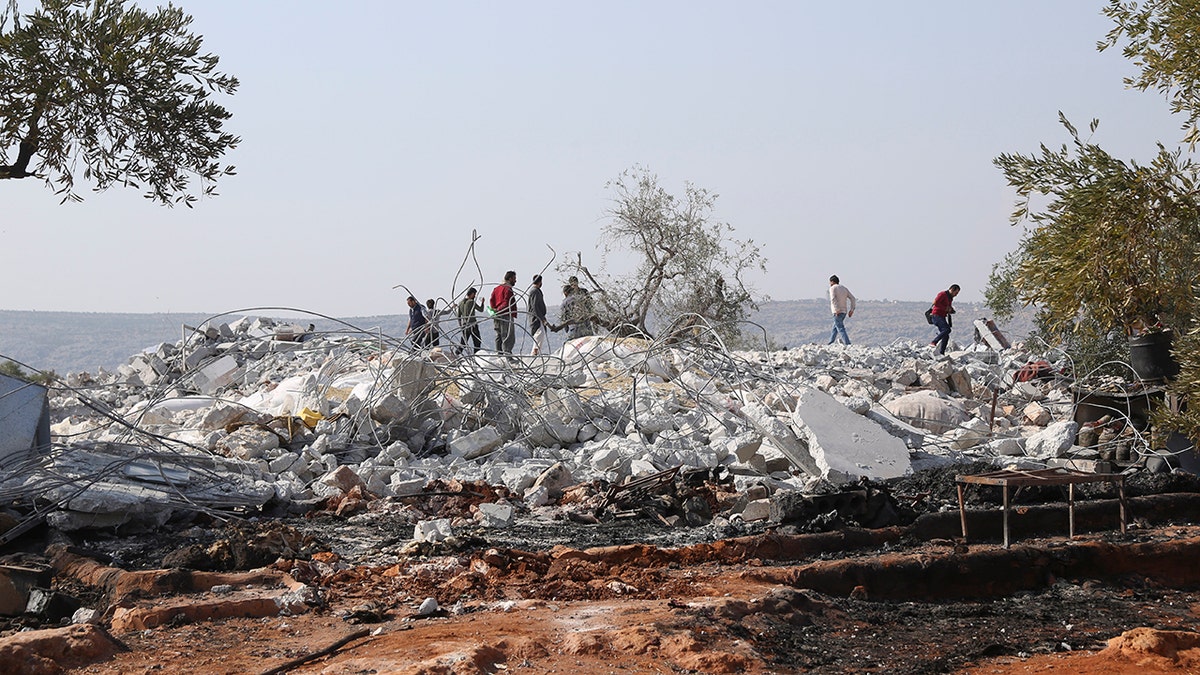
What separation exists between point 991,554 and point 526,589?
293 cm

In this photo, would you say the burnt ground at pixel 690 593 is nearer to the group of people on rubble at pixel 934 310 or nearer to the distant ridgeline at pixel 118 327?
the group of people on rubble at pixel 934 310

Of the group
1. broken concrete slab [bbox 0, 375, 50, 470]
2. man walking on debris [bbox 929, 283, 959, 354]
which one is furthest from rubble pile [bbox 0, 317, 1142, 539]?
man walking on debris [bbox 929, 283, 959, 354]

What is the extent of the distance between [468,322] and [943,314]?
404 inches

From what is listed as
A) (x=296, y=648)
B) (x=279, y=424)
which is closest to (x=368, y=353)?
(x=279, y=424)

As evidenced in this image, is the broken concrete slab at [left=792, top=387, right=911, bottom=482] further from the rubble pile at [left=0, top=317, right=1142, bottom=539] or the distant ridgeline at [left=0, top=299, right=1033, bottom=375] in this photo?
the distant ridgeline at [left=0, top=299, right=1033, bottom=375]

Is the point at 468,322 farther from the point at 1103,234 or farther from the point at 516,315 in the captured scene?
the point at 1103,234

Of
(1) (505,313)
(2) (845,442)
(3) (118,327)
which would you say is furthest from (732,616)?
(3) (118,327)

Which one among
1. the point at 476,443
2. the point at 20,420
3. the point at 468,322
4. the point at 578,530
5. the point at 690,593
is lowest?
the point at 578,530

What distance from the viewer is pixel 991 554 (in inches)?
252

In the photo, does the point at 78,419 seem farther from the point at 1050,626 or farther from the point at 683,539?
the point at 1050,626

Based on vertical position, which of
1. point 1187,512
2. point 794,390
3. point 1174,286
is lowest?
point 1187,512

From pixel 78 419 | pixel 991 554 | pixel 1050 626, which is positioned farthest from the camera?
pixel 78 419

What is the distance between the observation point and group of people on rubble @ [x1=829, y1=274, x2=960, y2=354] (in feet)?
61.8

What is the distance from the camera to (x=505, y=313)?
13984 millimetres
